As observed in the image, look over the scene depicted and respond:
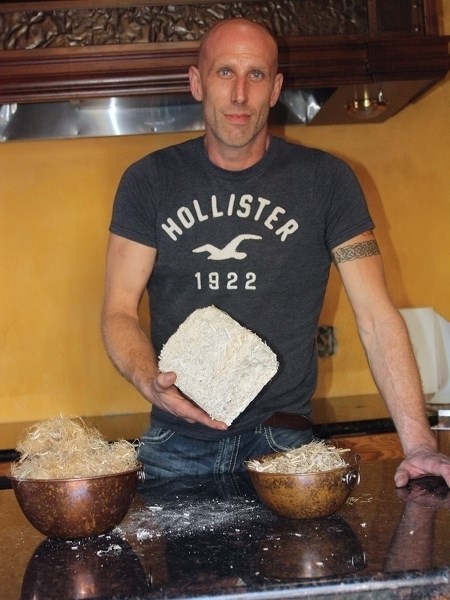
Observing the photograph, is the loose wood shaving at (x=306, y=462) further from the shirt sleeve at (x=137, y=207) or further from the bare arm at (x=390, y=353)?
the shirt sleeve at (x=137, y=207)

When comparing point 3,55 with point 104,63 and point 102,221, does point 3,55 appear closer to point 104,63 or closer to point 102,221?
point 104,63

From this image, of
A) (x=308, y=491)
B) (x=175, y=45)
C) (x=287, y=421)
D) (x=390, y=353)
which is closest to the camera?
(x=308, y=491)

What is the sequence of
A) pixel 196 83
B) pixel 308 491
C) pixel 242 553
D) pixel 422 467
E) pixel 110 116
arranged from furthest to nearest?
pixel 110 116, pixel 196 83, pixel 422 467, pixel 308 491, pixel 242 553

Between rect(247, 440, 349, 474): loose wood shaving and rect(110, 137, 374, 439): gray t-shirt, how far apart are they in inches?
22.0

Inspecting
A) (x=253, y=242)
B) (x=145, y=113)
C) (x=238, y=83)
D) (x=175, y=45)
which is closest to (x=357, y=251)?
(x=253, y=242)

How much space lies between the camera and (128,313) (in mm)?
2047

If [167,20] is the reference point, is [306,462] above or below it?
below

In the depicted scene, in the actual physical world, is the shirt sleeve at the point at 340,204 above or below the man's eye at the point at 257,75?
below

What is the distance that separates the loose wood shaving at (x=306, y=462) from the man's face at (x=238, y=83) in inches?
34.2

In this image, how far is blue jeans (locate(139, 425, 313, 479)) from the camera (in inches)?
78.3

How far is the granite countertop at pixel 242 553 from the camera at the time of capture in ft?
3.69

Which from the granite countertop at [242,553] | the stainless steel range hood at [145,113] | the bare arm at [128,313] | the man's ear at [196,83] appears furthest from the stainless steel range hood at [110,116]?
the granite countertop at [242,553]

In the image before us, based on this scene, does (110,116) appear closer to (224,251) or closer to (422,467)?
(224,251)

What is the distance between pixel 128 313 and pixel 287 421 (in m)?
0.43
